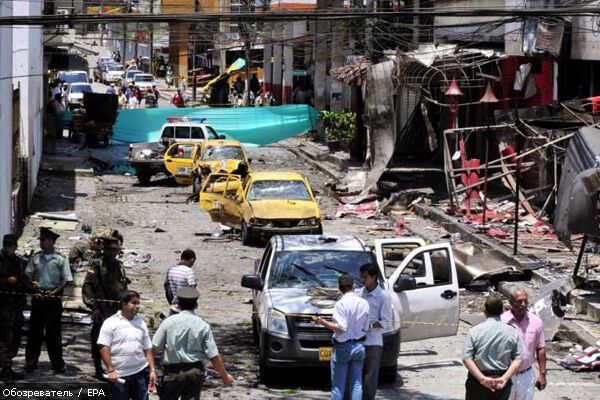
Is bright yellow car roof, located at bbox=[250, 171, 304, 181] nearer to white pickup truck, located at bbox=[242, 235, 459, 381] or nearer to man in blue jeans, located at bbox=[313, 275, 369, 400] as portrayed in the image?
white pickup truck, located at bbox=[242, 235, 459, 381]

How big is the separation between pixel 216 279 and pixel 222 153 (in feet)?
40.5

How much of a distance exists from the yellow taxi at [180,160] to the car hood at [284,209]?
10.1 meters

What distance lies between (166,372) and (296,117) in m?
39.5

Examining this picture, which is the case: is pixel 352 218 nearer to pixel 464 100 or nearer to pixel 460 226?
pixel 460 226

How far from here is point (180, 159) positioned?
3512 centimetres

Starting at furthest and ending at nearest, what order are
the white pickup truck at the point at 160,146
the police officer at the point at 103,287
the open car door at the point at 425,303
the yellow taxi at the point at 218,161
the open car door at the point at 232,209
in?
the white pickup truck at the point at 160,146, the yellow taxi at the point at 218,161, the open car door at the point at 232,209, the open car door at the point at 425,303, the police officer at the point at 103,287

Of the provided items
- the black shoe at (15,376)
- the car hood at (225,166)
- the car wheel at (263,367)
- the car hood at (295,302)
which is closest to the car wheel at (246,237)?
the car hood at (225,166)

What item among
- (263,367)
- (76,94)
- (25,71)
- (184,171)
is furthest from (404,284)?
(76,94)

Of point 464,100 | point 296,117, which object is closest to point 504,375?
point 464,100

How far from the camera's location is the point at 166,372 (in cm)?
973

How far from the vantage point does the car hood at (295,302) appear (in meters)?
12.8

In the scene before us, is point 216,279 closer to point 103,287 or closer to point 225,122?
point 103,287

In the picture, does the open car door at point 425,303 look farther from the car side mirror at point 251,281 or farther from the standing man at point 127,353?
the standing man at point 127,353

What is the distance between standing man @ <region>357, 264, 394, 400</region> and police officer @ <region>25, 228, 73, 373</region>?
3436mm
